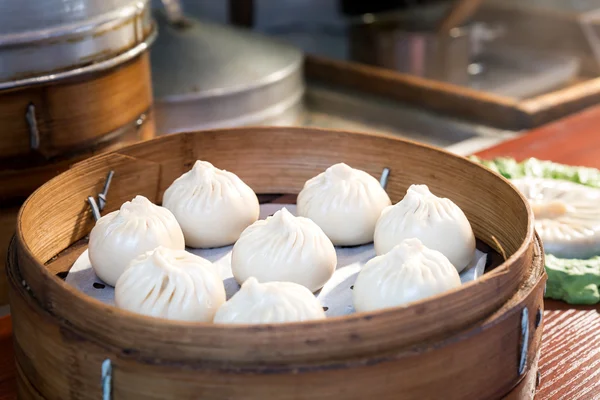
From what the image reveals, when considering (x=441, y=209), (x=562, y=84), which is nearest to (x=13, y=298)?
(x=441, y=209)

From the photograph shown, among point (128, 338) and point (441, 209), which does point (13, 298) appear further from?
point (441, 209)

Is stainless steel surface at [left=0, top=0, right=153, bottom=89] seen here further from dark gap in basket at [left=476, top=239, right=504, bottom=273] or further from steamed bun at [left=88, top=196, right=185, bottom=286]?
dark gap in basket at [left=476, top=239, right=504, bottom=273]

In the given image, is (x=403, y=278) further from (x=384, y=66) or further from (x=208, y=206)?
(x=384, y=66)

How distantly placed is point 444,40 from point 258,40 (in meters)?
1.16

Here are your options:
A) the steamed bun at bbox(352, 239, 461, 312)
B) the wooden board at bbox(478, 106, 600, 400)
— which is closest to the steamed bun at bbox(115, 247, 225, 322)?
the steamed bun at bbox(352, 239, 461, 312)

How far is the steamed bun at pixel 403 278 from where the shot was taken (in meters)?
1.31

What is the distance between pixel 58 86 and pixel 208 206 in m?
0.59

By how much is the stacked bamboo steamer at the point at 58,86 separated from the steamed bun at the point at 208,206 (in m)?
0.45

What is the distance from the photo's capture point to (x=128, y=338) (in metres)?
1.11

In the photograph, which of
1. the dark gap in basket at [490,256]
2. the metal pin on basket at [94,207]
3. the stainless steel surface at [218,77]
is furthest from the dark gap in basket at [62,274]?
the stainless steel surface at [218,77]

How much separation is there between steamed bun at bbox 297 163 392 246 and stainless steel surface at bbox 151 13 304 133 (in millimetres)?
1432

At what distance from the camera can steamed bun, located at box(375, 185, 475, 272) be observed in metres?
1.56

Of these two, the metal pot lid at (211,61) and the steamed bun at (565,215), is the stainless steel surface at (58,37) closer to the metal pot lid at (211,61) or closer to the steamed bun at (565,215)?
the metal pot lid at (211,61)

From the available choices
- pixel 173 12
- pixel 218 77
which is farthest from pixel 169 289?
pixel 173 12
